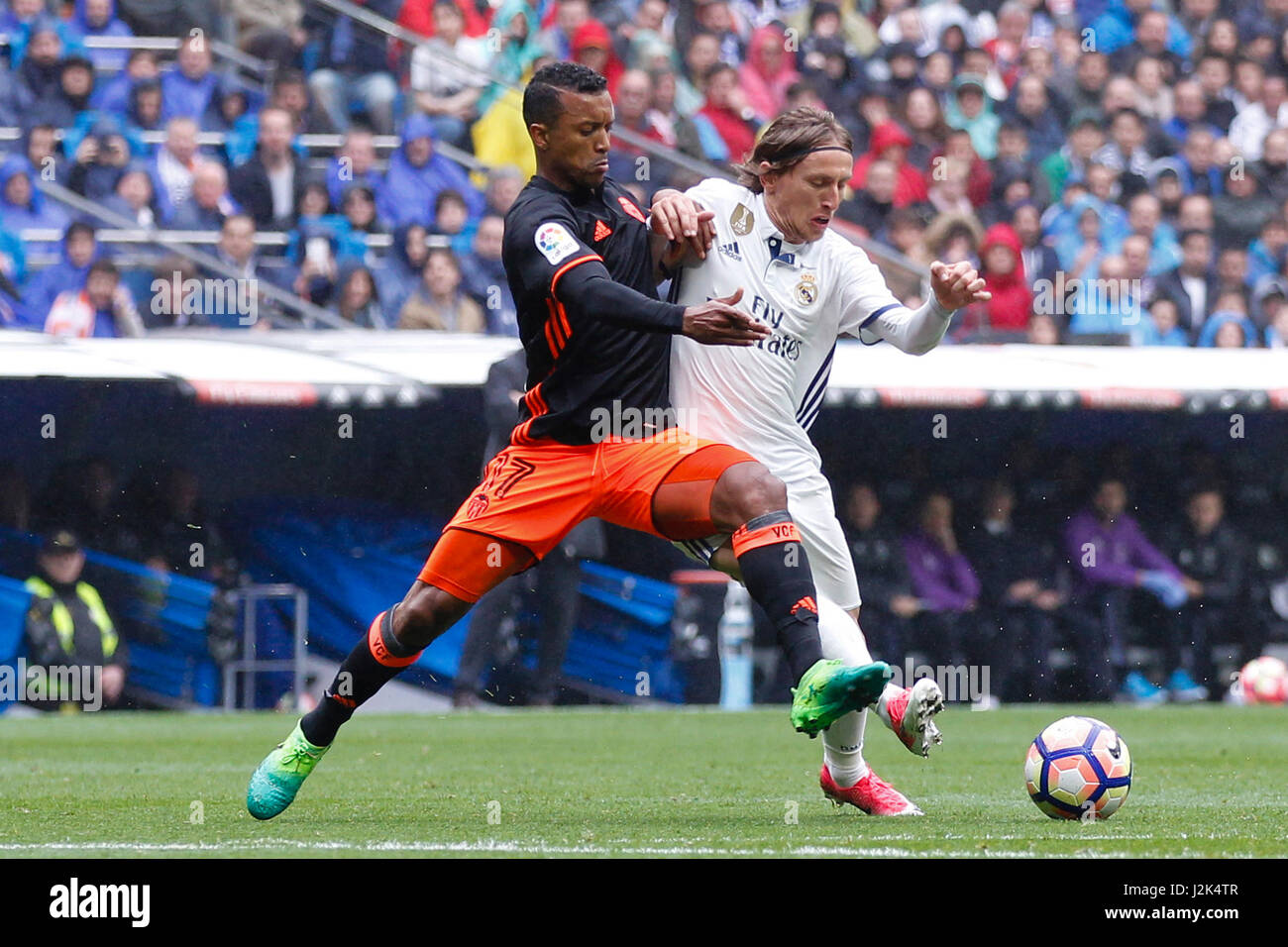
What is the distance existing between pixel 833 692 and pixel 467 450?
8300 mm

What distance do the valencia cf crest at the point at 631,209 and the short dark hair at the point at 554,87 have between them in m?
0.36

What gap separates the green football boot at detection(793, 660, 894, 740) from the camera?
4.93 m

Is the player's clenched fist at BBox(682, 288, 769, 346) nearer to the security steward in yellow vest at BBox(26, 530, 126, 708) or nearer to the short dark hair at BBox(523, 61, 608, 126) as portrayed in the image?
the short dark hair at BBox(523, 61, 608, 126)

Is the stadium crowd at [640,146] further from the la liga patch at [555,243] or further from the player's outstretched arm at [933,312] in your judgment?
the la liga patch at [555,243]

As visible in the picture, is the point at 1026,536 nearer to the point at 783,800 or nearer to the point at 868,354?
the point at 868,354

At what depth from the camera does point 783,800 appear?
6.68 metres

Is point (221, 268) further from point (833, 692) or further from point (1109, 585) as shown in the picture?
point (833, 692)

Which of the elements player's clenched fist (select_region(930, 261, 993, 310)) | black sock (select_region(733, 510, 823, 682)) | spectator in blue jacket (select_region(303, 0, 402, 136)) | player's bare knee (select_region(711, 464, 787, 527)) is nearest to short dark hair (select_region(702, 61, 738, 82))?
spectator in blue jacket (select_region(303, 0, 402, 136))

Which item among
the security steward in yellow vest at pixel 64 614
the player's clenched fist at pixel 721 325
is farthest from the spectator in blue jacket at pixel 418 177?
Result: the player's clenched fist at pixel 721 325

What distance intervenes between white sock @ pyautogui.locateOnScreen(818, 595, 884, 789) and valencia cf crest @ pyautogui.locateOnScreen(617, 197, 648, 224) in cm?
126

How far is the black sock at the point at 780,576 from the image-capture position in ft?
17.6

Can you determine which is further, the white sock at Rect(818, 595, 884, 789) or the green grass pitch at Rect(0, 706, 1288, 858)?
the white sock at Rect(818, 595, 884, 789)

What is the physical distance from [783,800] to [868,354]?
643cm

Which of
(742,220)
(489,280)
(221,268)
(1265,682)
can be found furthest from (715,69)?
(742,220)
